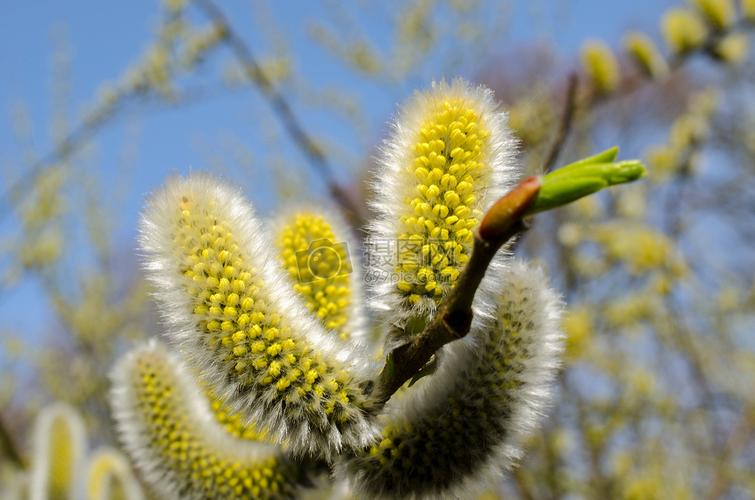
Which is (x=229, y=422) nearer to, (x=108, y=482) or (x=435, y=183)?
(x=435, y=183)

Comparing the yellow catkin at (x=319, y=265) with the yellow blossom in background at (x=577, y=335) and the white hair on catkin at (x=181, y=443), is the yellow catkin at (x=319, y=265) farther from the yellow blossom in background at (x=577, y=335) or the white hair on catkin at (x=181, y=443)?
the yellow blossom in background at (x=577, y=335)

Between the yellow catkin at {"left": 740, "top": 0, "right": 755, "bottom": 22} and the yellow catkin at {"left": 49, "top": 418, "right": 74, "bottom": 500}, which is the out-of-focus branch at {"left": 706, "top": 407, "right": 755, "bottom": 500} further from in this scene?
the yellow catkin at {"left": 49, "top": 418, "right": 74, "bottom": 500}

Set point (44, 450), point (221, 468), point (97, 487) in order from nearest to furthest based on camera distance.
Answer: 1. point (221, 468)
2. point (97, 487)
3. point (44, 450)

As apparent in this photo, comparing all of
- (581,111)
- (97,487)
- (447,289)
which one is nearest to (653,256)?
(581,111)

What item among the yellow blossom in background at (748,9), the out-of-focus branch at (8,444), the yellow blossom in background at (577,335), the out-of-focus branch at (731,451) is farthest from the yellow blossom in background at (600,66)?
the out-of-focus branch at (8,444)

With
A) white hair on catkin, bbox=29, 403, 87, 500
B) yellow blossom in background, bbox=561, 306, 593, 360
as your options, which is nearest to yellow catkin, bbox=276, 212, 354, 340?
white hair on catkin, bbox=29, 403, 87, 500

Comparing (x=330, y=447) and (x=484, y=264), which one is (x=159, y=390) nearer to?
(x=330, y=447)
